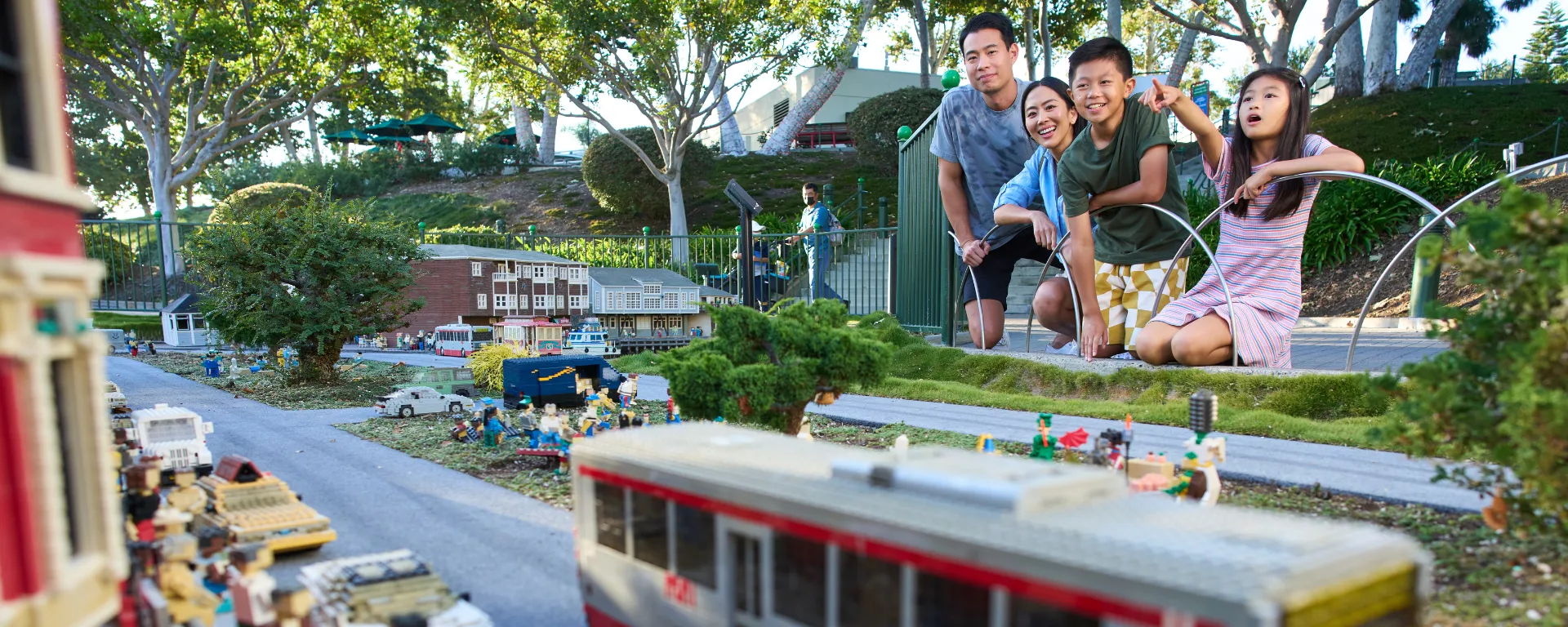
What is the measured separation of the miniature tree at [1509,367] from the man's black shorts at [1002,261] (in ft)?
24.7

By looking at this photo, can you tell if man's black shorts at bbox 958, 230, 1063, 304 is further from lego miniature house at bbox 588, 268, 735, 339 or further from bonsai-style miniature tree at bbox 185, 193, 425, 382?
bonsai-style miniature tree at bbox 185, 193, 425, 382

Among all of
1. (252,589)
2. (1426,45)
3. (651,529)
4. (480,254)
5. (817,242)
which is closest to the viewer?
(651,529)

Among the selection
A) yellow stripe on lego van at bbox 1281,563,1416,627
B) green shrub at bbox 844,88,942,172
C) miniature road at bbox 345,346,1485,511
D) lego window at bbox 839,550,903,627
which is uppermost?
green shrub at bbox 844,88,942,172

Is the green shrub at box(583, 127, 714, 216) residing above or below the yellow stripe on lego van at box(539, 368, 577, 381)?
above

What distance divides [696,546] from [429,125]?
171ft

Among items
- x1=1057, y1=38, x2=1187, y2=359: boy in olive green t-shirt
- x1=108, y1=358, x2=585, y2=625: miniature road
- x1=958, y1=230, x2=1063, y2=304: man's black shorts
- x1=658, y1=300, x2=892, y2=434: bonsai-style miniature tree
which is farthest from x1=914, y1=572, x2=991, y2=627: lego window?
x1=958, y1=230, x2=1063, y2=304: man's black shorts

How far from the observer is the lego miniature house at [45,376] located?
2.94 meters

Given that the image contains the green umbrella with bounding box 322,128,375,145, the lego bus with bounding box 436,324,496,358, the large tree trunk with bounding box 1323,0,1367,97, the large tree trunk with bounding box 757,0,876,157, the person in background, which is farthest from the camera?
the green umbrella with bounding box 322,128,375,145

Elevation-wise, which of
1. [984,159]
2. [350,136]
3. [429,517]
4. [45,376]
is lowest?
[429,517]

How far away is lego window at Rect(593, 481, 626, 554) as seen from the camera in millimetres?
4652

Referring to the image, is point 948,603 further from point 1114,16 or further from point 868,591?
point 1114,16

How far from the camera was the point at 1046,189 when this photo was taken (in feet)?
39.2

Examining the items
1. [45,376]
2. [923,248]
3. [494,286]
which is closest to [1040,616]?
[45,376]

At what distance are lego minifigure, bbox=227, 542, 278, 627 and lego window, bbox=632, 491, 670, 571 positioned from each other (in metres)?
1.86
